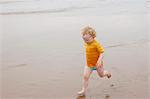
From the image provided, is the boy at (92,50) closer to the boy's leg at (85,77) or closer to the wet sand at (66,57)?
the boy's leg at (85,77)

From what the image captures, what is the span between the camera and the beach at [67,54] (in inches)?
247

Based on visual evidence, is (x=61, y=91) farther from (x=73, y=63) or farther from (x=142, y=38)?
(x=142, y=38)

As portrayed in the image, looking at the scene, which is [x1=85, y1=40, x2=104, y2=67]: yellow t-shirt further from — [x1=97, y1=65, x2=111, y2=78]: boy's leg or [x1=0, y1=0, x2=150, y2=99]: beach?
[x1=0, y1=0, x2=150, y2=99]: beach

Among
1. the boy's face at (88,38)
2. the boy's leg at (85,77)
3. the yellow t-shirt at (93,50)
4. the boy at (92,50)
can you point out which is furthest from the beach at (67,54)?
the boy's face at (88,38)

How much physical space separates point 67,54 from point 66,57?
245 mm

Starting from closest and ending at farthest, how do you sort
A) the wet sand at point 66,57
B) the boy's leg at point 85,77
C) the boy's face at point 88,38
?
the boy's face at point 88,38, the boy's leg at point 85,77, the wet sand at point 66,57

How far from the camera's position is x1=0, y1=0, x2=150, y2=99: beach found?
20.6 ft

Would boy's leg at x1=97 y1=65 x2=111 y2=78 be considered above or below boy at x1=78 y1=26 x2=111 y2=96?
below

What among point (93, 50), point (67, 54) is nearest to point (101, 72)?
point (93, 50)

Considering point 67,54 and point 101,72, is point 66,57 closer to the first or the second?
point 67,54

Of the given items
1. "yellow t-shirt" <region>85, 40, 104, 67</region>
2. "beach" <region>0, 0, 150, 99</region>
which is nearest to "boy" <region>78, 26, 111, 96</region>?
"yellow t-shirt" <region>85, 40, 104, 67</region>

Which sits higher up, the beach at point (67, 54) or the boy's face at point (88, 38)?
the boy's face at point (88, 38)

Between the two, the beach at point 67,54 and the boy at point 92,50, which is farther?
the beach at point 67,54

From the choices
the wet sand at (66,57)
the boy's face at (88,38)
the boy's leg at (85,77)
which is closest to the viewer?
the boy's face at (88,38)
